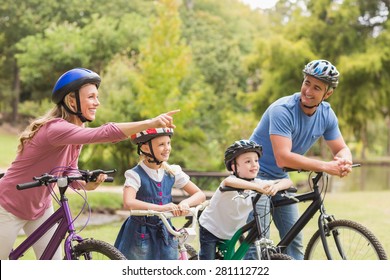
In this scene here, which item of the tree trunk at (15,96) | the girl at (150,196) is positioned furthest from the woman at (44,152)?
the tree trunk at (15,96)

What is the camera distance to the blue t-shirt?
368cm

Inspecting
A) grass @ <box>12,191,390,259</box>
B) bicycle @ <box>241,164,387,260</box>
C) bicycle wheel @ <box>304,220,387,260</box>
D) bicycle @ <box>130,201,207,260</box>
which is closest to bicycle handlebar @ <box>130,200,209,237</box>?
bicycle @ <box>130,201,207,260</box>

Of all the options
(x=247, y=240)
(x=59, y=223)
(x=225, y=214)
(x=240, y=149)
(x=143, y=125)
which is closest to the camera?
(x=143, y=125)

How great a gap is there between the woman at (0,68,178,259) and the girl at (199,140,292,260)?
536 mm

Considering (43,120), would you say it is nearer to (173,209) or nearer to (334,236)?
(173,209)

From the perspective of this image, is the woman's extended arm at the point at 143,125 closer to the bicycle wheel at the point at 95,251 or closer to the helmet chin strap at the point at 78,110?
the helmet chin strap at the point at 78,110

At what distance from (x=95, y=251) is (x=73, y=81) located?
75 cm

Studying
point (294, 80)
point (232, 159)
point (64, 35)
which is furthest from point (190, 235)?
point (64, 35)

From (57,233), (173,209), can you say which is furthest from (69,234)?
(173,209)

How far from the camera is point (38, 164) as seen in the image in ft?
10.5

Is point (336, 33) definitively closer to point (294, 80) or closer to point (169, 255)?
point (294, 80)

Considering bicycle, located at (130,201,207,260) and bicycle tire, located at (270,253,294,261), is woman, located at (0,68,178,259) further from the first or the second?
bicycle tire, located at (270,253,294,261)

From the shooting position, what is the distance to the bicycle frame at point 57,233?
3.01 metres

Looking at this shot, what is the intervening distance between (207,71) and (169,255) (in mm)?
20584
